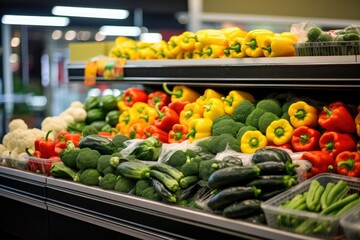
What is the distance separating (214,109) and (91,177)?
99 cm

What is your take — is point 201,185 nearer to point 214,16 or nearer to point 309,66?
point 309,66

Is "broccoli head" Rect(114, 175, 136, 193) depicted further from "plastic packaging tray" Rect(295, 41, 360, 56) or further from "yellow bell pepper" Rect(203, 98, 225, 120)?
"plastic packaging tray" Rect(295, 41, 360, 56)

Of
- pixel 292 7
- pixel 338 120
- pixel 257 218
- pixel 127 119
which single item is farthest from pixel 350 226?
pixel 292 7

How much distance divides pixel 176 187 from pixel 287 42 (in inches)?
46.9

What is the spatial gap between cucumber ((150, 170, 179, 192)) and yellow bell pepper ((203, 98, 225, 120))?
806 millimetres

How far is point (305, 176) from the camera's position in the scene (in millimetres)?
3174

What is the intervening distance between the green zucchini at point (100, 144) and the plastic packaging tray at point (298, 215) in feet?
4.87

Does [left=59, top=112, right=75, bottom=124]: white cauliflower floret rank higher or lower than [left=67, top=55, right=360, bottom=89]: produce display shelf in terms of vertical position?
lower

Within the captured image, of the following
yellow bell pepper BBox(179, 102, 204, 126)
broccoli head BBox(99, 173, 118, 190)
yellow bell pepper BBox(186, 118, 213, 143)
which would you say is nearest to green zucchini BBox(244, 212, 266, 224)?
broccoli head BBox(99, 173, 118, 190)

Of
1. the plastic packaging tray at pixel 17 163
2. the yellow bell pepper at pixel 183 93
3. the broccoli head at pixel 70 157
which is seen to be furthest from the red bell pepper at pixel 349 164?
the plastic packaging tray at pixel 17 163

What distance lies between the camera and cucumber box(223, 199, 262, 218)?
9.30 ft

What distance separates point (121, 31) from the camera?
583 inches

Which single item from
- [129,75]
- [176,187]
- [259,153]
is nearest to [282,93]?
[259,153]

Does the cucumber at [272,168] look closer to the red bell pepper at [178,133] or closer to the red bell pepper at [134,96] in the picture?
the red bell pepper at [178,133]
